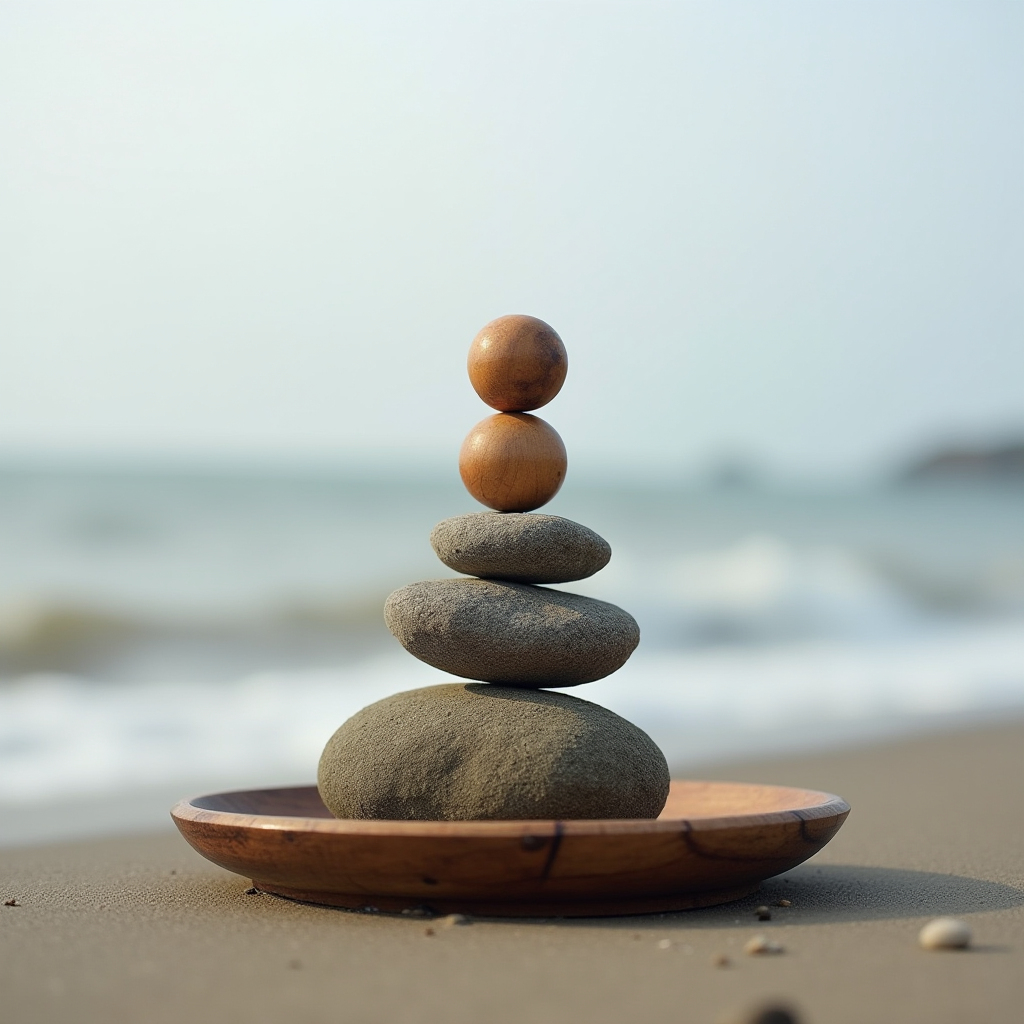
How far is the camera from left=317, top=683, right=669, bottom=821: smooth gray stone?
3.19 m

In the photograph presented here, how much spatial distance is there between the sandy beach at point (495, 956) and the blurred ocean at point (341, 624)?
162cm

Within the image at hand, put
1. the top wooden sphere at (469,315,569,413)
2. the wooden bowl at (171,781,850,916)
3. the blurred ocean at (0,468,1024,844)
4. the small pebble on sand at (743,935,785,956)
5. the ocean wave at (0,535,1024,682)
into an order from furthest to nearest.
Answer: the ocean wave at (0,535,1024,682) → the blurred ocean at (0,468,1024,844) → the top wooden sphere at (469,315,569,413) → the wooden bowl at (171,781,850,916) → the small pebble on sand at (743,935,785,956)

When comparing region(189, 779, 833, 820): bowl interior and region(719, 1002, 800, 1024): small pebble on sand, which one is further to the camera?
region(189, 779, 833, 820): bowl interior

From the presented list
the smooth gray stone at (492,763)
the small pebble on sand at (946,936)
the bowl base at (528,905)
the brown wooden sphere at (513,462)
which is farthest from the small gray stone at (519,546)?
the small pebble on sand at (946,936)

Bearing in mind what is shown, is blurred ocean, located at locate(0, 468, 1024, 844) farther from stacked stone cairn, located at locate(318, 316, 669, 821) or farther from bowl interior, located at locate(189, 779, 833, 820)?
stacked stone cairn, located at locate(318, 316, 669, 821)

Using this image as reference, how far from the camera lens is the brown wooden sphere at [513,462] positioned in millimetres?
3684

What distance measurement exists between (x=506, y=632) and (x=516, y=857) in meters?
0.71

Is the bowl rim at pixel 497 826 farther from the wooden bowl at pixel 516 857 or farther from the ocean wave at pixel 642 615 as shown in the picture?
the ocean wave at pixel 642 615

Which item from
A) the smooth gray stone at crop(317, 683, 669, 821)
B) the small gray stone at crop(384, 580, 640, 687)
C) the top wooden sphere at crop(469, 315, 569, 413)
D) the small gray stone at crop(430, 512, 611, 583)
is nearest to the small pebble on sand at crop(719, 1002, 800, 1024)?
the smooth gray stone at crop(317, 683, 669, 821)

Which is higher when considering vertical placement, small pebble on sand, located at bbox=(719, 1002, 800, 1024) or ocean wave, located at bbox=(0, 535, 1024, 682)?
small pebble on sand, located at bbox=(719, 1002, 800, 1024)

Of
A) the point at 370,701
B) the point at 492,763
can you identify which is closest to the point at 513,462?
the point at 492,763

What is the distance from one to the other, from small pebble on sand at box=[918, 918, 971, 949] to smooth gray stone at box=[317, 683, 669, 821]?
0.77 metres

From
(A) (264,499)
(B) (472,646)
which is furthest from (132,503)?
(B) (472,646)

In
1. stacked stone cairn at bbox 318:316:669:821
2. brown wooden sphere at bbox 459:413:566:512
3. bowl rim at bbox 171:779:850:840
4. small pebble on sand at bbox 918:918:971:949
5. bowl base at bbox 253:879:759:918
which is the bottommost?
bowl base at bbox 253:879:759:918
